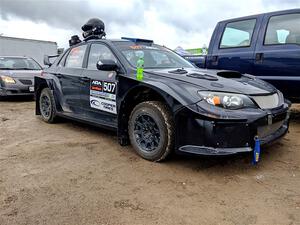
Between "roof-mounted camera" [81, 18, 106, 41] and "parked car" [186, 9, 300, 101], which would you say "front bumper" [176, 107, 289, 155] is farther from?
"roof-mounted camera" [81, 18, 106, 41]

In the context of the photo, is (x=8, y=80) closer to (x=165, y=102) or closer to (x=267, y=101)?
(x=165, y=102)

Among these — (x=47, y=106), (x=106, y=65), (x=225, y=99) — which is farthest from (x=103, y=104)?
(x=47, y=106)

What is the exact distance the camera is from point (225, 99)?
323cm

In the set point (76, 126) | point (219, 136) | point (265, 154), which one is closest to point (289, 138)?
point (265, 154)

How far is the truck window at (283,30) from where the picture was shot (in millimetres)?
4785

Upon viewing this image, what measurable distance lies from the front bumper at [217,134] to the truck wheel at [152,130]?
187 millimetres

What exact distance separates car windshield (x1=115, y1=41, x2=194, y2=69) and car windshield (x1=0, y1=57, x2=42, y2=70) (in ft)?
21.3

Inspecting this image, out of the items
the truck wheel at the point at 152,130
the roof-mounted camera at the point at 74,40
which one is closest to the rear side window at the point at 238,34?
the truck wheel at the point at 152,130

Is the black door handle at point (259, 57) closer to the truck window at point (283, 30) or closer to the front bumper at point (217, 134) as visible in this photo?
the truck window at point (283, 30)

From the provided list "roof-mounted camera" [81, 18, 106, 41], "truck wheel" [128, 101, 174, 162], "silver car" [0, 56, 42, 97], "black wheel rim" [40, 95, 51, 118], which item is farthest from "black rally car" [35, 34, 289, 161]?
"silver car" [0, 56, 42, 97]

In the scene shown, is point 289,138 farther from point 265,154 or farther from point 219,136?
point 219,136

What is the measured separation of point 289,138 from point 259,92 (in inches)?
54.2

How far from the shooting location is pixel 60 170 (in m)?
3.58

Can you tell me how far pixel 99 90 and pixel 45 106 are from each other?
6.94 feet
